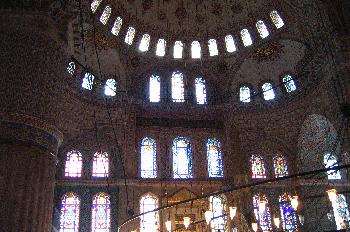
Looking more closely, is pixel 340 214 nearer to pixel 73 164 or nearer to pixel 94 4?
pixel 73 164

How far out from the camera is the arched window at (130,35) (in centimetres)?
2509

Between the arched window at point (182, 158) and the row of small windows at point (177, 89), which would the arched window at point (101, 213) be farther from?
the row of small windows at point (177, 89)

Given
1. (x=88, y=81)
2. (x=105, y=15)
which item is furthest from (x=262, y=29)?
(x=88, y=81)

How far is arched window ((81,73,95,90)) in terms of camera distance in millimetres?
23625

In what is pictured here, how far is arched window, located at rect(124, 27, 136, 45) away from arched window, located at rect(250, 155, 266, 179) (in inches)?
383


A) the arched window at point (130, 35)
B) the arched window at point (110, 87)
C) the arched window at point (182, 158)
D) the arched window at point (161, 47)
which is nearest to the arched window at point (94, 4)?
the arched window at point (130, 35)

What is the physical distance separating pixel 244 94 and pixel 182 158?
17.7ft

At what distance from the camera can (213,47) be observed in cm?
2616

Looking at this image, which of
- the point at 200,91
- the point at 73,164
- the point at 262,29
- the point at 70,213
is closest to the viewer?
the point at 70,213

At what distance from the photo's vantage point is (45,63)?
8.94 metres

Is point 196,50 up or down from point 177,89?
up

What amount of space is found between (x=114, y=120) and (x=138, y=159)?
2.51 metres

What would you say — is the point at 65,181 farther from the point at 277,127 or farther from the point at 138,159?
the point at 277,127

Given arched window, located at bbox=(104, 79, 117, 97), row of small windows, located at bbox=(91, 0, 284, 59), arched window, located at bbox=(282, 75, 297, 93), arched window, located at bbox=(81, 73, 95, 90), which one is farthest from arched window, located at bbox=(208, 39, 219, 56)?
arched window, located at bbox=(81, 73, 95, 90)
